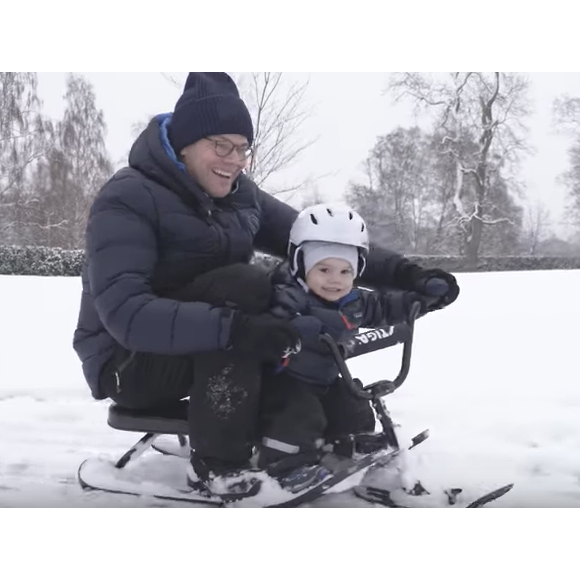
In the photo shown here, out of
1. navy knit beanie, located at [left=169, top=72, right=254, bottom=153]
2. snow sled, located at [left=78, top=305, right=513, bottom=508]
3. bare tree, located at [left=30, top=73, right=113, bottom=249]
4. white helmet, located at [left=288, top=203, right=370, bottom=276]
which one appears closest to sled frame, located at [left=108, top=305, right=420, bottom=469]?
snow sled, located at [left=78, top=305, right=513, bottom=508]

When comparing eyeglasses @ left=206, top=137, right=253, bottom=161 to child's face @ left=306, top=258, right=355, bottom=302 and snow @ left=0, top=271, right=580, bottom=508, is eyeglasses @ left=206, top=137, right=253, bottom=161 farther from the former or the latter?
snow @ left=0, top=271, right=580, bottom=508

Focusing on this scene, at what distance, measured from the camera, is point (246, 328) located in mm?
1633

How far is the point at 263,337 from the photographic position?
1.62 meters

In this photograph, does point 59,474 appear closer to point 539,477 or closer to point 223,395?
point 223,395

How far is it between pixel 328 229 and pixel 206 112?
48cm

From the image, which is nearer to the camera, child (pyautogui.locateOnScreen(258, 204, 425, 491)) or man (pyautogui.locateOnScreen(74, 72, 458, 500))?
man (pyautogui.locateOnScreen(74, 72, 458, 500))

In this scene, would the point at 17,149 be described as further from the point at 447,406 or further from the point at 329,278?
the point at 329,278

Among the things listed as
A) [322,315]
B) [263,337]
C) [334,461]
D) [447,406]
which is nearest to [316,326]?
[322,315]

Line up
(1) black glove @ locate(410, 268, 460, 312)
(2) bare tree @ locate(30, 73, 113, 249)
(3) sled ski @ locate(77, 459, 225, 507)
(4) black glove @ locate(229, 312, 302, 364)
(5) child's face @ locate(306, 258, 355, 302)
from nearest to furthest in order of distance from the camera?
(4) black glove @ locate(229, 312, 302, 364)
(3) sled ski @ locate(77, 459, 225, 507)
(5) child's face @ locate(306, 258, 355, 302)
(1) black glove @ locate(410, 268, 460, 312)
(2) bare tree @ locate(30, 73, 113, 249)

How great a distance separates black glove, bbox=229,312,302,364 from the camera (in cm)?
162

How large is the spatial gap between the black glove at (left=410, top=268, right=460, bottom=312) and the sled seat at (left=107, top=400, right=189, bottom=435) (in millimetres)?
813

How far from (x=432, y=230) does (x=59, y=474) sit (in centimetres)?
1306
